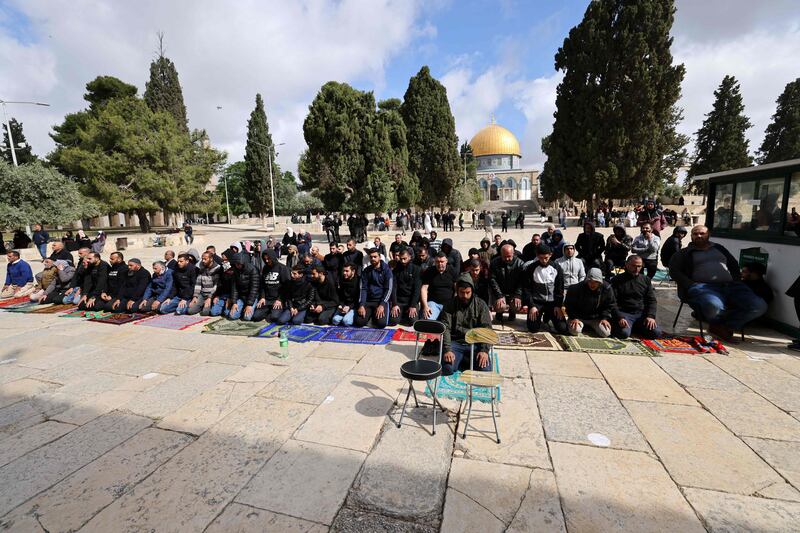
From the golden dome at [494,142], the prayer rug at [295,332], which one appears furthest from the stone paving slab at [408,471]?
the golden dome at [494,142]

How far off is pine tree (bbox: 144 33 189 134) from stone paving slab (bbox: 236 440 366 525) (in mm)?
47240

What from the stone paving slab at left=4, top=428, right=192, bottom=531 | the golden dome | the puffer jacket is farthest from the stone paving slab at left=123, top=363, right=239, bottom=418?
the golden dome

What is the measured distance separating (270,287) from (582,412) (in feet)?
19.5

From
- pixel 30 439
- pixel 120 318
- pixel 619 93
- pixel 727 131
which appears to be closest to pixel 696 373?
pixel 30 439

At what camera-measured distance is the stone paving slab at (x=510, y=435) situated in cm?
329

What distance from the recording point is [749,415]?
12.6 ft

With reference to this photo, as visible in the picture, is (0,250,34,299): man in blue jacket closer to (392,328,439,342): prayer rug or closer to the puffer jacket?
(392,328,439,342): prayer rug

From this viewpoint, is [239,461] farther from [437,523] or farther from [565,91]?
[565,91]

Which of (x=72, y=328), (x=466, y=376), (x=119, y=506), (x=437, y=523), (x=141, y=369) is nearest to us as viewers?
(x=437, y=523)

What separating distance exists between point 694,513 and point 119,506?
14.1 feet

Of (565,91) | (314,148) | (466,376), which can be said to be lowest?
(466,376)

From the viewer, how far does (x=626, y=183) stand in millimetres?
27719

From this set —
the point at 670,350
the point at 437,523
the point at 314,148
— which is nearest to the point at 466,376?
the point at 437,523

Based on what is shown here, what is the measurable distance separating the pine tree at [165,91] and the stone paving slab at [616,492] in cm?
4862
